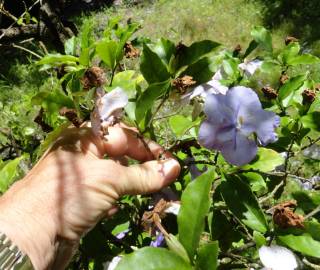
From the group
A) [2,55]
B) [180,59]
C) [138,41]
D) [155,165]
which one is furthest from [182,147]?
[2,55]

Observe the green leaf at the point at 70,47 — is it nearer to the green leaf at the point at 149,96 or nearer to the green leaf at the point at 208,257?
the green leaf at the point at 149,96

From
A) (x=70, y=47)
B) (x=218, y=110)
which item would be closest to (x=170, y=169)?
(x=218, y=110)

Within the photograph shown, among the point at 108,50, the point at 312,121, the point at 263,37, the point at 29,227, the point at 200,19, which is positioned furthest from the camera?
the point at 200,19

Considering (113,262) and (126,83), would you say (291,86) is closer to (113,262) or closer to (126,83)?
(126,83)

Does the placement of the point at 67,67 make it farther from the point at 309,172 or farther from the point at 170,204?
the point at 309,172

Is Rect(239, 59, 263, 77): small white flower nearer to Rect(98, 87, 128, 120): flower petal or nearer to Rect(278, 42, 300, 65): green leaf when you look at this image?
Rect(278, 42, 300, 65): green leaf

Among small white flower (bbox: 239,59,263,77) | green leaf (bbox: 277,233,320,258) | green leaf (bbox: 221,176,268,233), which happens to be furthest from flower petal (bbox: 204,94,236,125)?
small white flower (bbox: 239,59,263,77)
